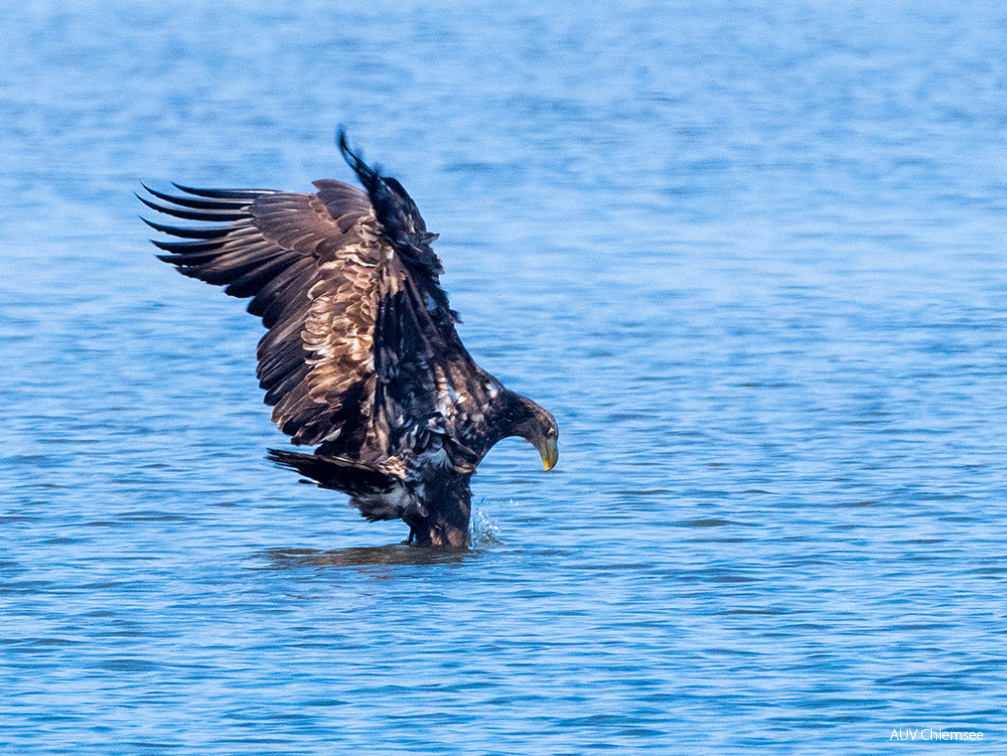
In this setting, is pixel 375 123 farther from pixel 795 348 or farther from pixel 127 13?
pixel 127 13

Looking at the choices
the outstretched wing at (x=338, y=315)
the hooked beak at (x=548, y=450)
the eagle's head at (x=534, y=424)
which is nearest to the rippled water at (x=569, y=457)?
the hooked beak at (x=548, y=450)

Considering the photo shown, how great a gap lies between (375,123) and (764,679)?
17825mm

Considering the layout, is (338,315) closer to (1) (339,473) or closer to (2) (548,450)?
(1) (339,473)

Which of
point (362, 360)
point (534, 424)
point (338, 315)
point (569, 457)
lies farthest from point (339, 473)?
point (569, 457)

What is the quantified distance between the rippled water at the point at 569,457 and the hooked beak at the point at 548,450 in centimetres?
32

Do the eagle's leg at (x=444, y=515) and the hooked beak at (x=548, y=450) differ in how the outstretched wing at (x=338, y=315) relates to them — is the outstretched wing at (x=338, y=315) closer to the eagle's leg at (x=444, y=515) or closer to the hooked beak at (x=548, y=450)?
the eagle's leg at (x=444, y=515)

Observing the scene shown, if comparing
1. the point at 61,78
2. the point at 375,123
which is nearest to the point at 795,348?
the point at 375,123

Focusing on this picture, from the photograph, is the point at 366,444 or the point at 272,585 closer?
the point at 272,585

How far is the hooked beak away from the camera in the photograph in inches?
379

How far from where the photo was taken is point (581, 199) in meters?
19.3

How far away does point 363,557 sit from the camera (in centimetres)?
948

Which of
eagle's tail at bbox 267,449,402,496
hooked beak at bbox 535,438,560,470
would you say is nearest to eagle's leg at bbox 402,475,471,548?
eagle's tail at bbox 267,449,402,496

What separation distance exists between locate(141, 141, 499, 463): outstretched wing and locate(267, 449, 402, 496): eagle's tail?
0.27 metres

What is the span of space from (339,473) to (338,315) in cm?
73
